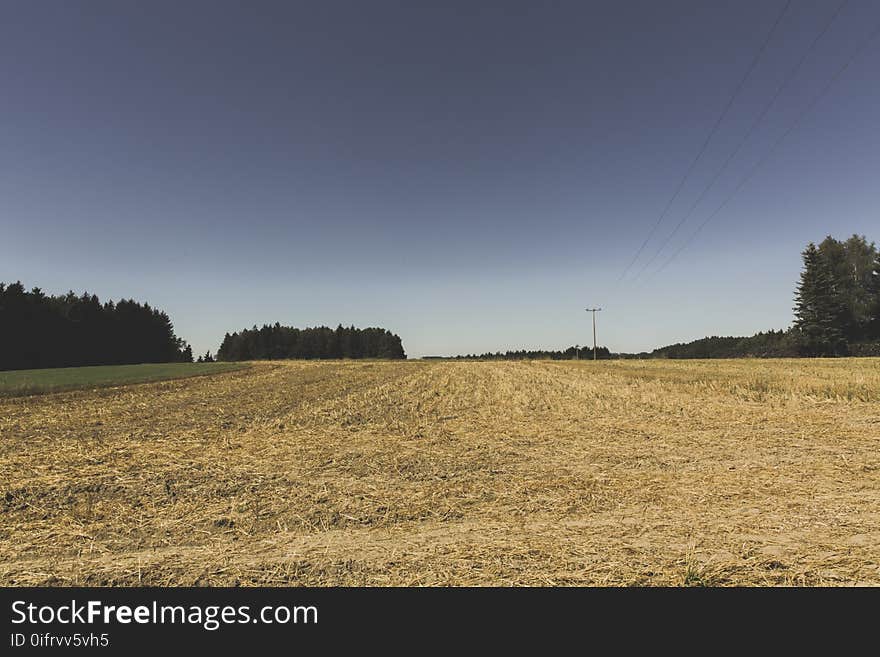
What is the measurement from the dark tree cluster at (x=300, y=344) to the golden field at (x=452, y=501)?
151780 millimetres

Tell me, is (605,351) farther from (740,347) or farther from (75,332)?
(75,332)

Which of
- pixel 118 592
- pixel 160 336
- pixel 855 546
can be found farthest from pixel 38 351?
pixel 855 546

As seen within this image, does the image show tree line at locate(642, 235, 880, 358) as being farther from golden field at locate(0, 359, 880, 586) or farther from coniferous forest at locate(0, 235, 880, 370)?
golden field at locate(0, 359, 880, 586)

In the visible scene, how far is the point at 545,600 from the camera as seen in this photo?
10.3 feet

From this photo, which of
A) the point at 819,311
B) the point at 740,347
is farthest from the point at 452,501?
the point at 740,347

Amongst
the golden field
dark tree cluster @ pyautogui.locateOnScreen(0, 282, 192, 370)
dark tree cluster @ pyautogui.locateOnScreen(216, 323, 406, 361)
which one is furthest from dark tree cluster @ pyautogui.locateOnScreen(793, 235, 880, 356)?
dark tree cluster @ pyautogui.locateOnScreen(0, 282, 192, 370)

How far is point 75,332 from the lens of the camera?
88.4 metres

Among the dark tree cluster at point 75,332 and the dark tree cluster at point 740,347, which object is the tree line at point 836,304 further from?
the dark tree cluster at point 75,332

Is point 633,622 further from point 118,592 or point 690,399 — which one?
point 690,399

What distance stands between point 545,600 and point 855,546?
11.9 ft

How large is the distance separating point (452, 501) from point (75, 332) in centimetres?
11840

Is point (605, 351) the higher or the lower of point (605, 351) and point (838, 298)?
the lower

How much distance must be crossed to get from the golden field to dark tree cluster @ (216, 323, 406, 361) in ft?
498

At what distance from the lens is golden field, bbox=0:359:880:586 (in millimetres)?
3713
